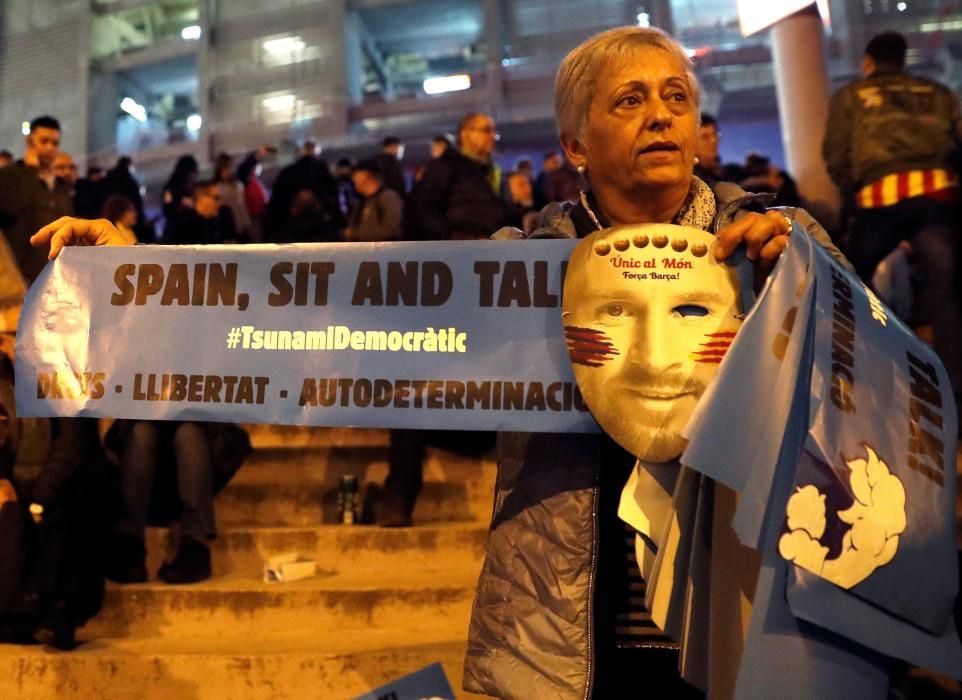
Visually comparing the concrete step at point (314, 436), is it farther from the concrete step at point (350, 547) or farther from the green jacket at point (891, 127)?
the green jacket at point (891, 127)

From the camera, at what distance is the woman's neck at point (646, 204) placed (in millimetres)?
1623

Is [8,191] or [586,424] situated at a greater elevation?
[8,191]

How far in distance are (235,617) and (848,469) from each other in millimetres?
3058

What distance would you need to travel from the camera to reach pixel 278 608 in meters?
3.77

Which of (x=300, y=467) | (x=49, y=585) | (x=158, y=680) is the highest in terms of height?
(x=300, y=467)

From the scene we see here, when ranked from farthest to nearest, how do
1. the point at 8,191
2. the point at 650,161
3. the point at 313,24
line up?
1. the point at 313,24
2. the point at 8,191
3. the point at 650,161

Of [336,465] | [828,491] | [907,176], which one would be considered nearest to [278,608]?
[336,465]

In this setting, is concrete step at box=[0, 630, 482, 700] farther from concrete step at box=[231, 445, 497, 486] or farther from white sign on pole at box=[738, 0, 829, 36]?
white sign on pole at box=[738, 0, 829, 36]

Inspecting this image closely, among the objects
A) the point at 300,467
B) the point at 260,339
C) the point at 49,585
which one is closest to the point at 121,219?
the point at 300,467

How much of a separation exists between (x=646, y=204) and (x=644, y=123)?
14 centimetres

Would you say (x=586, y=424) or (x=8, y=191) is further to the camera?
(x=8, y=191)

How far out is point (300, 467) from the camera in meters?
4.91

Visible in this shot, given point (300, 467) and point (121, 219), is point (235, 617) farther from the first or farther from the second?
point (121, 219)

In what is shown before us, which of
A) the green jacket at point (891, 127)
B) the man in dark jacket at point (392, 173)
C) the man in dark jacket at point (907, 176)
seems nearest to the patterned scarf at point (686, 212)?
the man in dark jacket at point (907, 176)
